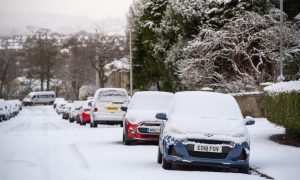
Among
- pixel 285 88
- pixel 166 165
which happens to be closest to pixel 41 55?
pixel 285 88

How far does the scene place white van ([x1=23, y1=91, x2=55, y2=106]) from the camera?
112m

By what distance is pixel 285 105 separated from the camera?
16.7 metres

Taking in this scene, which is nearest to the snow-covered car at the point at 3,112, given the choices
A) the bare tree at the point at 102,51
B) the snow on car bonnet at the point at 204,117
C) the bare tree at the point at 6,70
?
the snow on car bonnet at the point at 204,117

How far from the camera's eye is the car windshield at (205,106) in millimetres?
12387

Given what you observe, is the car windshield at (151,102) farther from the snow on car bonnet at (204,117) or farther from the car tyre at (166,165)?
the car tyre at (166,165)

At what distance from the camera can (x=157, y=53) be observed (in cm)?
4969

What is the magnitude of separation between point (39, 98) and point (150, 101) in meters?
95.9

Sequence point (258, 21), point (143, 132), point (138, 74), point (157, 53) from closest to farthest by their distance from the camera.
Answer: point (143, 132) → point (258, 21) → point (157, 53) → point (138, 74)

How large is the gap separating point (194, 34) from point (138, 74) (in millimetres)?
21330

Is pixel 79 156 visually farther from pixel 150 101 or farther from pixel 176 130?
pixel 150 101

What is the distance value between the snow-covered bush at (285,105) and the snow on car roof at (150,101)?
127 inches

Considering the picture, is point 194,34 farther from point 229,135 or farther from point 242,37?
point 229,135

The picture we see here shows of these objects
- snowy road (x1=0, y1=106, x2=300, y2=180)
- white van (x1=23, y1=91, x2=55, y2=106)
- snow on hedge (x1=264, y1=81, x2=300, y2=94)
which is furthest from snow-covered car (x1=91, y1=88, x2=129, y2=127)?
white van (x1=23, y1=91, x2=55, y2=106)

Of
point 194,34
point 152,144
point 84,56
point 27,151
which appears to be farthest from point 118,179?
point 84,56
